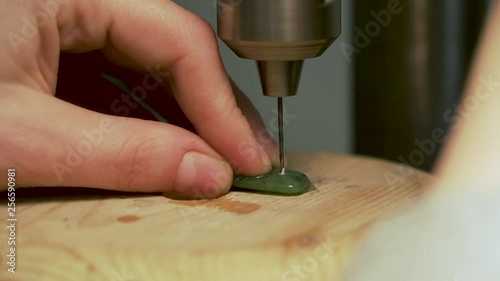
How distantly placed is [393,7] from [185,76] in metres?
0.44

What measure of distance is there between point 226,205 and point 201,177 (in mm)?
38

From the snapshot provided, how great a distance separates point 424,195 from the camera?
0.65m

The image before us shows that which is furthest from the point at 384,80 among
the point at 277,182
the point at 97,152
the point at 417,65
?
the point at 97,152

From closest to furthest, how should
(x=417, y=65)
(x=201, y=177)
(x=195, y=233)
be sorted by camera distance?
(x=195, y=233), (x=201, y=177), (x=417, y=65)

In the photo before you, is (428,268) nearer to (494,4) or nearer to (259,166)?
(259,166)

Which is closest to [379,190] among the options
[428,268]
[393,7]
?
[428,268]

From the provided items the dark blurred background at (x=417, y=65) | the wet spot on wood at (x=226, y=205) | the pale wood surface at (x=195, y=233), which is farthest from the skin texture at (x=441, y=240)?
the dark blurred background at (x=417, y=65)

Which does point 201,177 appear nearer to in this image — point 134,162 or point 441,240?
point 134,162

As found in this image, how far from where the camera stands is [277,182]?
68 cm

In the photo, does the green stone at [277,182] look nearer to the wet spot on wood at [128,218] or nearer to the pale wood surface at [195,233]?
the pale wood surface at [195,233]

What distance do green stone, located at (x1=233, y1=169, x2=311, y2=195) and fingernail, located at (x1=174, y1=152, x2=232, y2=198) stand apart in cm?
3

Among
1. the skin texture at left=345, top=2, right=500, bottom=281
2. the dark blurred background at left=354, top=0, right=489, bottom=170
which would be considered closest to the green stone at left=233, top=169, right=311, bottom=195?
the skin texture at left=345, top=2, right=500, bottom=281

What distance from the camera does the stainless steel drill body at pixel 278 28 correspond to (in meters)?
0.59

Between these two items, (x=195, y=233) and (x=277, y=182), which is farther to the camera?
(x=277, y=182)
